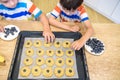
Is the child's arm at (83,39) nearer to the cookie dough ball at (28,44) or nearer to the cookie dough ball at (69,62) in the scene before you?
the cookie dough ball at (69,62)

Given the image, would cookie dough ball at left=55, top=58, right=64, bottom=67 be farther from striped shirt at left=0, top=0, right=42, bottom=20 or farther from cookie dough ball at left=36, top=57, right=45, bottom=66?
striped shirt at left=0, top=0, right=42, bottom=20

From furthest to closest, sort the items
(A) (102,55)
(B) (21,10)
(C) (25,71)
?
(B) (21,10)
(A) (102,55)
(C) (25,71)

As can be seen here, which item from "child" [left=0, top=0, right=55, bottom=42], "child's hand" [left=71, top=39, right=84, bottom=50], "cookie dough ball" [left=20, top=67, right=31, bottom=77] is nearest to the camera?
"cookie dough ball" [left=20, top=67, right=31, bottom=77]

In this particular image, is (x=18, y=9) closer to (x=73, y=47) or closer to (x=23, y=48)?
(x=23, y=48)

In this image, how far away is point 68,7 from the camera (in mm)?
957

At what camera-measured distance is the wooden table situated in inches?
32.6

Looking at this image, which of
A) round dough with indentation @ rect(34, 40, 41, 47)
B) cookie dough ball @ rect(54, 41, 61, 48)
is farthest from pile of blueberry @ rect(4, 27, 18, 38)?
cookie dough ball @ rect(54, 41, 61, 48)

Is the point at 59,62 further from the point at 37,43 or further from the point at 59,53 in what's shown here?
the point at 37,43

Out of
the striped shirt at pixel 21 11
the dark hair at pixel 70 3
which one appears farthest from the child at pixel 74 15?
the striped shirt at pixel 21 11

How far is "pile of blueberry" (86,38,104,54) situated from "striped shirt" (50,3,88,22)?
167 mm

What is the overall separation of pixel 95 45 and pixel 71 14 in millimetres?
328

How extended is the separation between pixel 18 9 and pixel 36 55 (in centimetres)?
40

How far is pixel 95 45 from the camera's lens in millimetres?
935

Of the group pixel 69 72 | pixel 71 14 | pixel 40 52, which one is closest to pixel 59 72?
pixel 69 72
